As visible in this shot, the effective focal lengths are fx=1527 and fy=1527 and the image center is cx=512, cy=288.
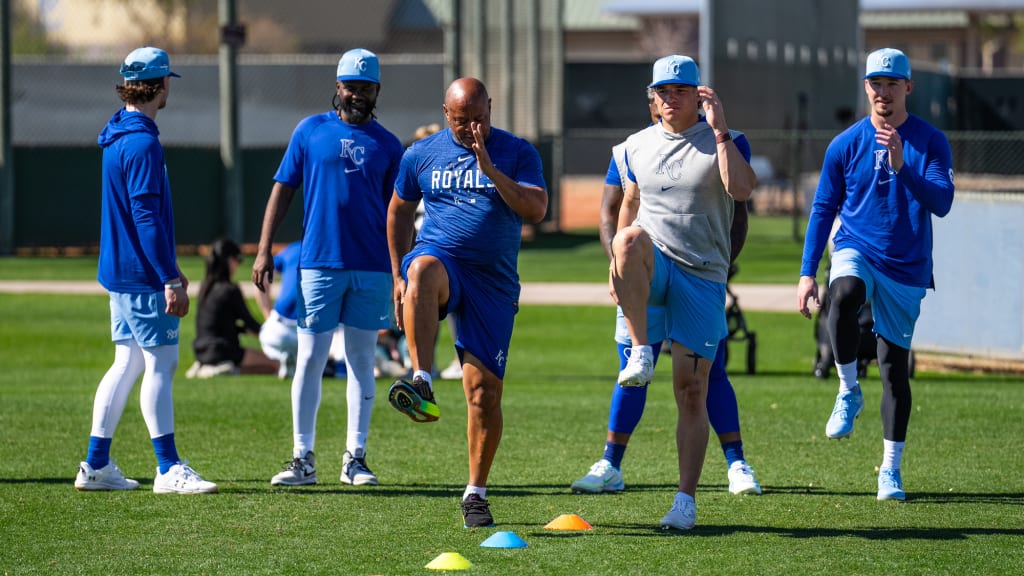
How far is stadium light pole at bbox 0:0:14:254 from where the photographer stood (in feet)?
77.2

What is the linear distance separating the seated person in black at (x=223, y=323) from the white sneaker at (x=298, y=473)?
4923 mm

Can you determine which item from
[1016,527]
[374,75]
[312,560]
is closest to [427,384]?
[312,560]

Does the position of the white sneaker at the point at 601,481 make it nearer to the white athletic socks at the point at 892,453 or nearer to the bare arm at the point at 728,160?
the white athletic socks at the point at 892,453

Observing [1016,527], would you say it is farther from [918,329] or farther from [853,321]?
[918,329]

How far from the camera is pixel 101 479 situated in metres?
7.65

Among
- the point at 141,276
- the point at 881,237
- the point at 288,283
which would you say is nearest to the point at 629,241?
the point at 881,237

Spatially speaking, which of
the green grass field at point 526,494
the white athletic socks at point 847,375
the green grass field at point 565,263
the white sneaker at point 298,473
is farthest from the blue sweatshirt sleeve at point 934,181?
the green grass field at point 565,263

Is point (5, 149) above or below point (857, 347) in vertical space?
above

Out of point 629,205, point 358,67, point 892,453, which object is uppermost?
point 358,67

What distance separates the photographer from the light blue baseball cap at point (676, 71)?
6602 millimetres

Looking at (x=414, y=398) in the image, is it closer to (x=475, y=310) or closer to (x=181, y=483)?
(x=475, y=310)

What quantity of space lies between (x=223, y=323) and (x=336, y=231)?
5331 millimetres

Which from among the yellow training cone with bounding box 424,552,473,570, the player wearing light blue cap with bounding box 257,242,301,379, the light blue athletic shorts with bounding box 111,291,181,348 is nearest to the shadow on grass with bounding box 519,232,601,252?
the player wearing light blue cap with bounding box 257,242,301,379

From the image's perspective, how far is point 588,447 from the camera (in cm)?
922
